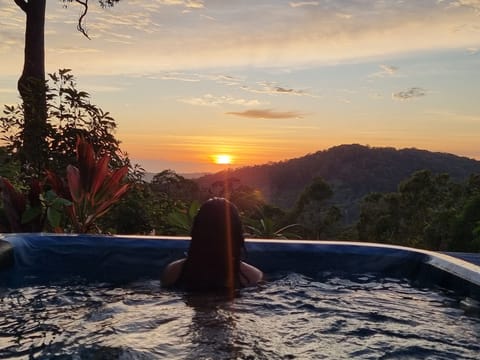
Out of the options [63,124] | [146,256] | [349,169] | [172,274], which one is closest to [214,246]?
[172,274]

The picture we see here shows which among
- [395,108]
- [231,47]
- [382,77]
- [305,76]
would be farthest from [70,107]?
[395,108]

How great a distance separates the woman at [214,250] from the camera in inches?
140

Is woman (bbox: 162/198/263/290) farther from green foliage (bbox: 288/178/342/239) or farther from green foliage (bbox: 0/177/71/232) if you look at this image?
green foliage (bbox: 288/178/342/239)

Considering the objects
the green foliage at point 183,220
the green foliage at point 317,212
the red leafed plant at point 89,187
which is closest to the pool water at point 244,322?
the red leafed plant at point 89,187

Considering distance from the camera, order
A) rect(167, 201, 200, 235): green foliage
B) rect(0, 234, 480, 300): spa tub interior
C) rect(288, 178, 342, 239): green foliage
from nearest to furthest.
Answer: rect(0, 234, 480, 300): spa tub interior → rect(167, 201, 200, 235): green foliage → rect(288, 178, 342, 239): green foliage

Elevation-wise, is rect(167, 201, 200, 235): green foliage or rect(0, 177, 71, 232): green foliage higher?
rect(0, 177, 71, 232): green foliage

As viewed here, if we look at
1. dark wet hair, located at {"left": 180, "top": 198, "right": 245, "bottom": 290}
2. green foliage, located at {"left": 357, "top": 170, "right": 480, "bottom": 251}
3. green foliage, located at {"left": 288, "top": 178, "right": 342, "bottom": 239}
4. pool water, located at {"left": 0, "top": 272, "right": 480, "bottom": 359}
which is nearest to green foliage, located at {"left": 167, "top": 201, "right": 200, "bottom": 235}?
pool water, located at {"left": 0, "top": 272, "right": 480, "bottom": 359}

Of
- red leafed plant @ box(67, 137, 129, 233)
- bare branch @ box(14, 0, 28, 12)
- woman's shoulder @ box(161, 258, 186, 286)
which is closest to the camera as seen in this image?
woman's shoulder @ box(161, 258, 186, 286)

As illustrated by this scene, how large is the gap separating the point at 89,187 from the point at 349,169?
121ft

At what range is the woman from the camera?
3564 millimetres

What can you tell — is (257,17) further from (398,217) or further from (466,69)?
(398,217)

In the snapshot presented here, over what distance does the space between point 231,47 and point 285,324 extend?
28.7 feet

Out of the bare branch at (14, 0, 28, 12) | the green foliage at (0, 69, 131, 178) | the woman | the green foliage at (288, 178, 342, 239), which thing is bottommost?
the green foliage at (288, 178, 342, 239)

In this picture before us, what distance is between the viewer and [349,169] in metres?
40.8
